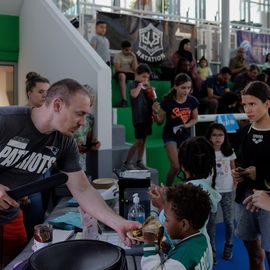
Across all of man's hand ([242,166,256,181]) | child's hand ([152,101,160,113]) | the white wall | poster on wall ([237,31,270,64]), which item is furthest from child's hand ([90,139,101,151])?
poster on wall ([237,31,270,64])

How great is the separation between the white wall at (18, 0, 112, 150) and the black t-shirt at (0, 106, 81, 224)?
1984 mm

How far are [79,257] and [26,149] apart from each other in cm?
64

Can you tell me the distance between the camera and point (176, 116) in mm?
4008

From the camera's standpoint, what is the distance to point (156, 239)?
4.83ft

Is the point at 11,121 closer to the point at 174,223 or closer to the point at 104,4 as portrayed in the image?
the point at 174,223

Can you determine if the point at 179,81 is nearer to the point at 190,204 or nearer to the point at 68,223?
the point at 68,223

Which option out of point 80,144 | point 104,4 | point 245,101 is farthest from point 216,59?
point 245,101

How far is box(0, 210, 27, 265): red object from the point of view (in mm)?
2137

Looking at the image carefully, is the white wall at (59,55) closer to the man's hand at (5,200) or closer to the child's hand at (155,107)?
the child's hand at (155,107)

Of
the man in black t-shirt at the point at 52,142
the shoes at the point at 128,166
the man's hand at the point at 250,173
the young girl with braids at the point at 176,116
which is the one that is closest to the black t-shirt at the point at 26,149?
the man in black t-shirt at the point at 52,142

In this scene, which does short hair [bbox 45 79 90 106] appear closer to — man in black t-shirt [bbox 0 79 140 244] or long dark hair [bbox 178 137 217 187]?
man in black t-shirt [bbox 0 79 140 244]

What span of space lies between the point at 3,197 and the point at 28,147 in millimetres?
485

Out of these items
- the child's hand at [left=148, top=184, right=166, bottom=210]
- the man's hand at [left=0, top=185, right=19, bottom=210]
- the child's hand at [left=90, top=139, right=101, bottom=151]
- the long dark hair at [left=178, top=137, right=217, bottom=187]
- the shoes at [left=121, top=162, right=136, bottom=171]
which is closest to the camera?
the man's hand at [left=0, top=185, right=19, bottom=210]

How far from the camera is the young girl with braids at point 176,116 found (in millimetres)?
4012
